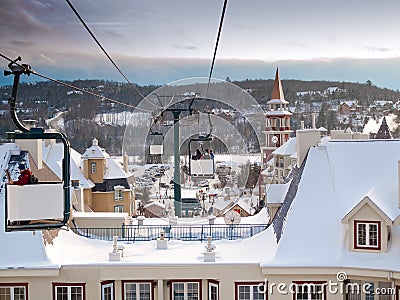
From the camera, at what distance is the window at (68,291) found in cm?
1109

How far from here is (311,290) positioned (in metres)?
11.0

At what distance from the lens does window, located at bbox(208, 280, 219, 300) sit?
1117 centimetres

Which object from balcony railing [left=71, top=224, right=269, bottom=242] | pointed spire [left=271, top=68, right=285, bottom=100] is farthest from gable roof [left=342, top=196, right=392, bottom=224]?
pointed spire [left=271, top=68, right=285, bottom=100]

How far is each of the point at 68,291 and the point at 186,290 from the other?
246 cm

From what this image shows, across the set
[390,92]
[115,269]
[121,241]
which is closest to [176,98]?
[115,269]

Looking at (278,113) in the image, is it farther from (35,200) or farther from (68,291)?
(35,200)

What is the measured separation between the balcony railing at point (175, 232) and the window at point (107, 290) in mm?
2224

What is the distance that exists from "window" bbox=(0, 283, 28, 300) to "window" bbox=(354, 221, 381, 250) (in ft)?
22.6

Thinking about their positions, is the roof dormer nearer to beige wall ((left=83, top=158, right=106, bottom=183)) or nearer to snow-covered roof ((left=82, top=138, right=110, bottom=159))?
snow-covered roof ((left=82, top=138, right=110, bottom=159))

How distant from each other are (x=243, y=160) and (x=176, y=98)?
7.07 m

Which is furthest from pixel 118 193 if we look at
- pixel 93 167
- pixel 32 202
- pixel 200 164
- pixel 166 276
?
pixel 32 202

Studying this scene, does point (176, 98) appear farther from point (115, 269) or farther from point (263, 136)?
point (263, 136)

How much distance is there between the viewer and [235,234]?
43.9 ft
